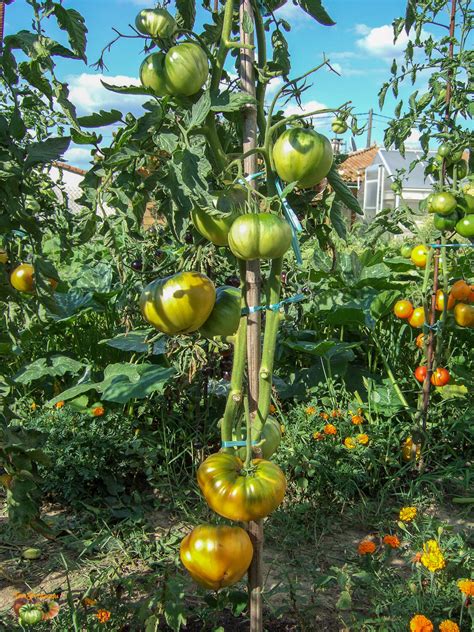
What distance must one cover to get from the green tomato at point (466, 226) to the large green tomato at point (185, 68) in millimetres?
1567

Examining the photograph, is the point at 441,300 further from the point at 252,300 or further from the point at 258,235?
the point at 258,235

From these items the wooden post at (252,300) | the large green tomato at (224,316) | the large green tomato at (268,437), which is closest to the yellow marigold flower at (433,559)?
the wooden post at (252,300)

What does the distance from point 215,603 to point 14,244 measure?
1.00 m

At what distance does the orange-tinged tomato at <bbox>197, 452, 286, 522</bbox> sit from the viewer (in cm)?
104

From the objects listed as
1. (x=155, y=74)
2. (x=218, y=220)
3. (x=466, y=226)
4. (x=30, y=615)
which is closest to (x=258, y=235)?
(x=218, y=220)

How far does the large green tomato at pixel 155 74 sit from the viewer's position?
3.19 ft

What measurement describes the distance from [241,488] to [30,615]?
25.5 inches

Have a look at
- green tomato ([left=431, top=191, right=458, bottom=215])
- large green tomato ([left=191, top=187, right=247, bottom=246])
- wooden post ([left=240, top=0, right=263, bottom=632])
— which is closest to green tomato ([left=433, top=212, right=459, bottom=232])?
green tomato ([left=431, top=191, right=458, bottom=215])

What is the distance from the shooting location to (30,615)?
132 cm

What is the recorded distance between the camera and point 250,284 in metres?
1.17

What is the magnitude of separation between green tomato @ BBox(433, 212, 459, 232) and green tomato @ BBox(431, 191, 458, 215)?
0.07 feet

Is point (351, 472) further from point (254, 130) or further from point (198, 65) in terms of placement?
point (198, 65)

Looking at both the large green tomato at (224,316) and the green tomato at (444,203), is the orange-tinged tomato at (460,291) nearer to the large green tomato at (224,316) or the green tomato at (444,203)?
the green tomato at (444,203)

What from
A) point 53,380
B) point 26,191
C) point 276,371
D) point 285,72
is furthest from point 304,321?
point 26,191
